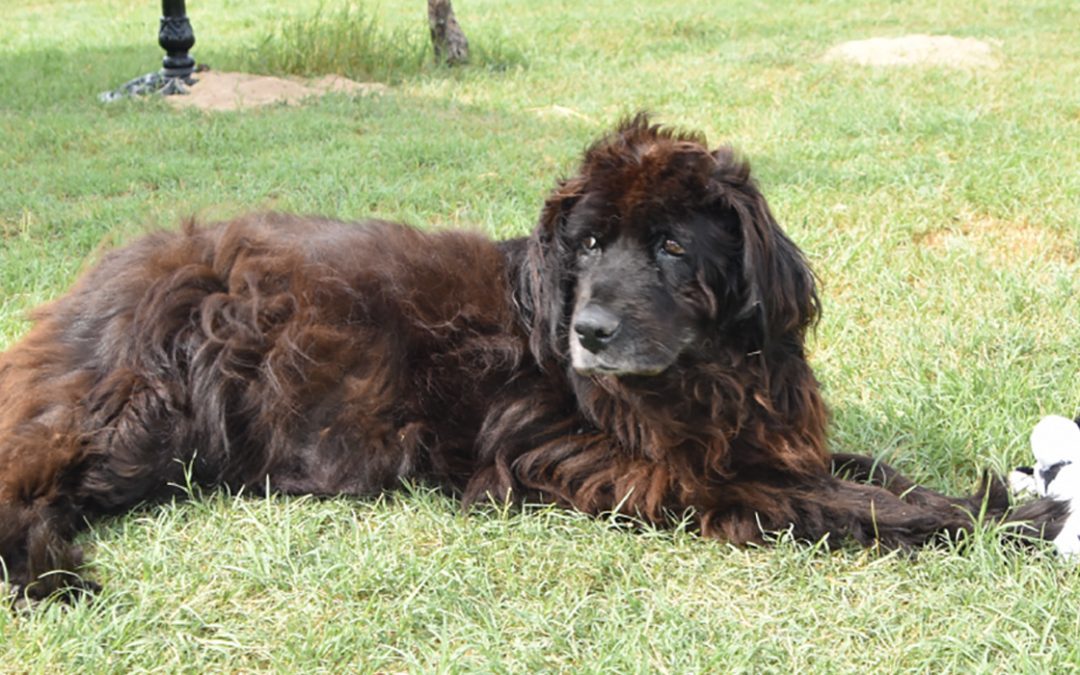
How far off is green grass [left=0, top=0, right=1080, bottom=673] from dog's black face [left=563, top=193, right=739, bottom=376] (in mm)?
552

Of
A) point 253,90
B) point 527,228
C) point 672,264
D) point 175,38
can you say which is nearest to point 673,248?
point 672,264

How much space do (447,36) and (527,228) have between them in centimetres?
593

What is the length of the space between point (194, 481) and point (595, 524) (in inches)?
48.8

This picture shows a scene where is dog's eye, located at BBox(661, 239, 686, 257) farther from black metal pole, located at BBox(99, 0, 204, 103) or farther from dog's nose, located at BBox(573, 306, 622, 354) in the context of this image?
black metal pole, located at BBox(99, 0, 204, 103)

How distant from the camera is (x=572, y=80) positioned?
1086 cm

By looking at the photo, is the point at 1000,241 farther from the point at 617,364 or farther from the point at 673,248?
the point at 617,364

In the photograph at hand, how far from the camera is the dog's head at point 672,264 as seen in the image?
3.28 meters

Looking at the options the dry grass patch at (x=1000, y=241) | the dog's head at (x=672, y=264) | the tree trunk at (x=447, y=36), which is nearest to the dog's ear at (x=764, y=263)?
the dog's head at (x=672, y=264)

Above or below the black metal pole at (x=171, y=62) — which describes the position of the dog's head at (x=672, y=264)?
above

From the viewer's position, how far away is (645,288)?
131 inches

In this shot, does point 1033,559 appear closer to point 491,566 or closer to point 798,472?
point 798,472

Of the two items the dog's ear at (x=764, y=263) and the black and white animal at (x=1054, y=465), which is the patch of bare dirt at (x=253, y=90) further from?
the black and white animal at (x=1054, y=465)

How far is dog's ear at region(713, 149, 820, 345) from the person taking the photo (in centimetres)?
333

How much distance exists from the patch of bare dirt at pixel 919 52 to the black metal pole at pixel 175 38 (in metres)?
6.02
